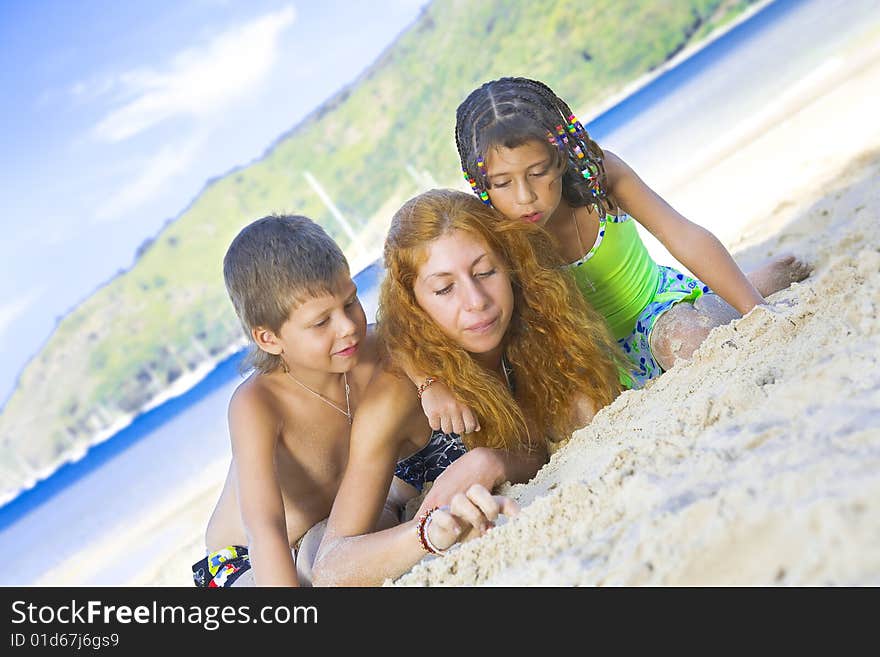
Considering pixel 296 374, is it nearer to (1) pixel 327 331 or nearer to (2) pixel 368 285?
(1) pixel 327 331

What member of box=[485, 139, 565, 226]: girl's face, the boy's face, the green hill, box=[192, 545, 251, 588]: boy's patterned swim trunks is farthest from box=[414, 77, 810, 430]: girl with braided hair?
the green hill

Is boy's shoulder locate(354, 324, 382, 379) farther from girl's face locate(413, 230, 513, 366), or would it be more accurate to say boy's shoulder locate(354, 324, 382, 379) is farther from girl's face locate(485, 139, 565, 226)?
girl's face locate(485, 139, 565, 226)

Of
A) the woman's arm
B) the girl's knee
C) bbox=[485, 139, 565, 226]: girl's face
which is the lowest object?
the woman's arm

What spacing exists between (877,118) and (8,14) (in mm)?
32971

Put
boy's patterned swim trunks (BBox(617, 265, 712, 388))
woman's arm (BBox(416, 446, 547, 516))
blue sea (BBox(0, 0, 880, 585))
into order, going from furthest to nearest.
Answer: blue sea (BBox(0, 0, 880, 585)) → boy's patterned swim trunks (BBox(617, 265, 712, 388)) → woman's arm (BBox(416, 446, 547, 516))

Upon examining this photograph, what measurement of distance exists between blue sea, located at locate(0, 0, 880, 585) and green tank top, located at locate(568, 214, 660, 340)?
5.24 meters

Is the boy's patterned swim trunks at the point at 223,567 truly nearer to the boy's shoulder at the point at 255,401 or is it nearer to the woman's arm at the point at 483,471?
the boy's shoulder at the point at 255,401

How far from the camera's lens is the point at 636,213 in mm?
2932

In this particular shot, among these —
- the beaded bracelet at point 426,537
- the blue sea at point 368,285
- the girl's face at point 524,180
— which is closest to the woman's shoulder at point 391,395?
the beaded bracelet at point 426,537

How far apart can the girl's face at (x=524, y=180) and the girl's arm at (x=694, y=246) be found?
0.31 metres

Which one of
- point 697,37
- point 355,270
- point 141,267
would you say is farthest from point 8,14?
point 697,37

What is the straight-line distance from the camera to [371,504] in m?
2.27

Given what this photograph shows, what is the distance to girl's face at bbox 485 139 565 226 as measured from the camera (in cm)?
264
